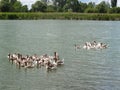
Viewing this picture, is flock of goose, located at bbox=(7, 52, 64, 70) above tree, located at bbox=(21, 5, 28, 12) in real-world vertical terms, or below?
above

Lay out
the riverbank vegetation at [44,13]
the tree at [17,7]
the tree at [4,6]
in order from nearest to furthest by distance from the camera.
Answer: the riverbank vegetation at [44,13]
the tree at [4,6]
the tree at [17,7]

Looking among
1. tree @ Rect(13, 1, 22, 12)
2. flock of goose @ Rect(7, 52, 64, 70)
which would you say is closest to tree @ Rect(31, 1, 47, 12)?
tree @ Rect(13, 1, 22, 12)

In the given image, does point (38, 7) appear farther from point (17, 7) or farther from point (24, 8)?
point (17, 7)

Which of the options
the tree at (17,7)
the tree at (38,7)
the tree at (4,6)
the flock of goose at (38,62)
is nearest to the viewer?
the flock of goose at (38,62)

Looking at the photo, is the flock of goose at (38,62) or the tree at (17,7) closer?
the flock of goose at (38,62)

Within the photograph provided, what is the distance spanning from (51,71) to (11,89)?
19.6 feet

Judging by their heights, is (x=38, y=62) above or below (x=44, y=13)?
above

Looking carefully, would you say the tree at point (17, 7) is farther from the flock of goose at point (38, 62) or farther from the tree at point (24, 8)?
the flock of goose at point (38, 62)

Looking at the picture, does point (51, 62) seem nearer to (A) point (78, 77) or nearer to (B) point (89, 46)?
(A) point (78, 77)

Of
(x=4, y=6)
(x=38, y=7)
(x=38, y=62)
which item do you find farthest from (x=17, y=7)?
(x=38, y=62)

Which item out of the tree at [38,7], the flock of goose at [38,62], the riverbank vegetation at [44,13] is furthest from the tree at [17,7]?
the flock of goose at [38,62]

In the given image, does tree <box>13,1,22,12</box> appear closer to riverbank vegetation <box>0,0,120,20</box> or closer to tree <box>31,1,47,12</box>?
riverbank vegetation <box>0,0,120,20</box>

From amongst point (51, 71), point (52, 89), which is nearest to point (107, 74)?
point (51, 71)

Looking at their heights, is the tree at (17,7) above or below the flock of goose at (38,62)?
below
